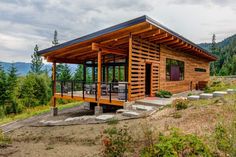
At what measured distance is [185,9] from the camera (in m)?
17.8

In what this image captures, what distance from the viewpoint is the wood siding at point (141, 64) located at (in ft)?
40.2

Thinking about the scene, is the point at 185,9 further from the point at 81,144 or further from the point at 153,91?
the point at 81,144

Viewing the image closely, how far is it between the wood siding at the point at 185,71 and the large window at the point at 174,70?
28cm

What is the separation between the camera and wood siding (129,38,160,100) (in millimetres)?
12260

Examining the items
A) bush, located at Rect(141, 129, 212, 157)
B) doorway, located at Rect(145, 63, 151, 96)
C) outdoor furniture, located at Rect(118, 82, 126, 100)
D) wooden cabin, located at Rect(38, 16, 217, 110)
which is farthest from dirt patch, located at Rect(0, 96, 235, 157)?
doorway, located at Rect(145, 63, 151, 96)

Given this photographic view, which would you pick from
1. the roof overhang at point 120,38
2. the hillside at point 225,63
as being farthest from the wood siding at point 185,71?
the hillside at point 225,63

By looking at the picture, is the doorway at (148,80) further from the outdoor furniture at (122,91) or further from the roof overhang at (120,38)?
the outdoor furniture at (122,91)

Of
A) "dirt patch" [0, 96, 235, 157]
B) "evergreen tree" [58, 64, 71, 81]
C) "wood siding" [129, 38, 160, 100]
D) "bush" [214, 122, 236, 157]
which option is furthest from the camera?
"evergreen tree" [58, 64, 71, 81]

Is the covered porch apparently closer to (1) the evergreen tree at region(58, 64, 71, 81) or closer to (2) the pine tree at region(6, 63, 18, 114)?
(2) the pine tree at region(6, 63, 18, 114)

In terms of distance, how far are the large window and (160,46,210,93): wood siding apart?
0.28 m

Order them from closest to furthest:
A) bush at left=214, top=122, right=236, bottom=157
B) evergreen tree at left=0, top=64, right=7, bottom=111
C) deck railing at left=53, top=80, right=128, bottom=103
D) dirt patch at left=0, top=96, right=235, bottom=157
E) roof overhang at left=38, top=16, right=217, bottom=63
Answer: bush at left=214, top=122, right=236, bottom=157 → dirt patch at left=0, top=96, right=235, bottom=157 → roof overhang at left=38, top=16, right=217, bottom=63 → deck railing at left=53, top=80, right=128, bottom=103 → evergreen tree at left=0, top=64, right=7, bottom=111

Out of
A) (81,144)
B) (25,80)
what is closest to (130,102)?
(81,144)

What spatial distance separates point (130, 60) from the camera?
1188cm

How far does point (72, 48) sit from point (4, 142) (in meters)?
7.72
